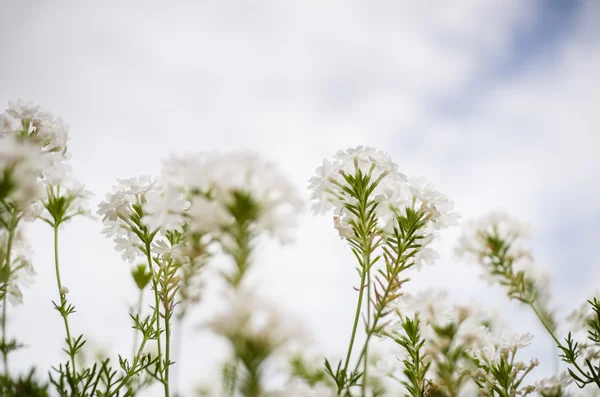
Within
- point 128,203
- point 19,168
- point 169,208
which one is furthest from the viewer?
point 128,203

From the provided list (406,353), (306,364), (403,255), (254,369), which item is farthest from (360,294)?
(306,364)

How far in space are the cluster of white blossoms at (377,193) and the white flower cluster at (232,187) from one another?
1380 mm

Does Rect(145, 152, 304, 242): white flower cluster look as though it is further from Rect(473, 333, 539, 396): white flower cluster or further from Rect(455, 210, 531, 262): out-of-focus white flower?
Rect(455, 210, 531, 262): out-of-focus white flower

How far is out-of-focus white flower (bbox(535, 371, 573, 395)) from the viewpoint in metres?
3.60

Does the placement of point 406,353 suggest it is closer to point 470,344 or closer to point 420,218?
point 470,344

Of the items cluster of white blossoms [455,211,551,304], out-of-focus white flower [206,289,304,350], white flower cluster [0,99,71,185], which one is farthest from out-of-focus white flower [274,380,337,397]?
cluster of white blossoms [455,211,551,304]

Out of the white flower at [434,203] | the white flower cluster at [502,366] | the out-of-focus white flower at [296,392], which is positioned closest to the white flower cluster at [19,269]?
the out-of-focus white flower at [296,392]

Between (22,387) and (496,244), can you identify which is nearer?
(22,387)

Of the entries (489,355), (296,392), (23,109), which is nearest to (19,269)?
(23,109)

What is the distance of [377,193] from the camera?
3.30 metres

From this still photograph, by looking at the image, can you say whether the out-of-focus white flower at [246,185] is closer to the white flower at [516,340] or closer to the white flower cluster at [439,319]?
the white flower cluster at [439,319]

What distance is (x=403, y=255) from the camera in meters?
3.21

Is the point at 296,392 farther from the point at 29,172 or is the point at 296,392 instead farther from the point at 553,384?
the point at 553,384

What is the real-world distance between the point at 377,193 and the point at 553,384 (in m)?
2.26
